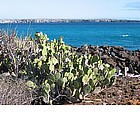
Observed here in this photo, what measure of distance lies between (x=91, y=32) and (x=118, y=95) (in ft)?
2.69

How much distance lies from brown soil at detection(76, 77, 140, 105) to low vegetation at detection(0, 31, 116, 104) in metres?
0.08

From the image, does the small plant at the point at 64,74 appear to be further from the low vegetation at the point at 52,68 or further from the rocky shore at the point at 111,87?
the rocky shore at the point at 111,87

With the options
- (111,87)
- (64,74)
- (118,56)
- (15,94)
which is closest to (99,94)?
(111,87)

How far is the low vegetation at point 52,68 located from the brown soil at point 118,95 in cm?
8

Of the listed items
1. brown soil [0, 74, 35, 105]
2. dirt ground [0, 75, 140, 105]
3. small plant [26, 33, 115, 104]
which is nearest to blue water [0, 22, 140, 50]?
small plant [26, 33, 115, 104]

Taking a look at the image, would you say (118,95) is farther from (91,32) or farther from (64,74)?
(91,32)

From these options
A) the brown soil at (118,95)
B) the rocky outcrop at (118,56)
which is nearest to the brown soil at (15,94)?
the brown soil at (118,95)

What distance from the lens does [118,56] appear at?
4.74 metres

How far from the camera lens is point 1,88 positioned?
3586 millimetres

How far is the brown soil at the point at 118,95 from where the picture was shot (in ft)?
12.6
